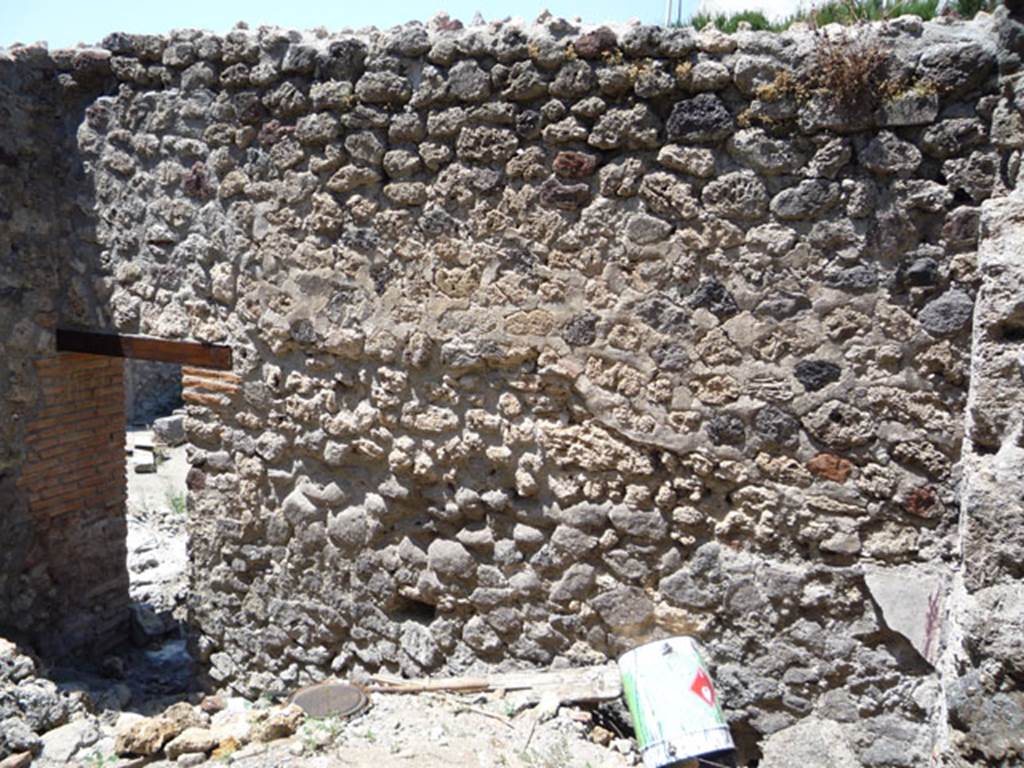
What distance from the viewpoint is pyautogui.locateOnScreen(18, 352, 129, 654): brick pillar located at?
5465 millimetres

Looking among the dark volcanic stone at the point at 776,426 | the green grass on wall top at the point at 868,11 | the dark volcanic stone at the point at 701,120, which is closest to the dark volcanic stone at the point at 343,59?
the dark volcanic stone at the point at 701,120

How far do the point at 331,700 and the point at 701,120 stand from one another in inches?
116

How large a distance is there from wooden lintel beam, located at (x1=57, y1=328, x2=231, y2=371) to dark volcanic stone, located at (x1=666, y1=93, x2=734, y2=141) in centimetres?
254

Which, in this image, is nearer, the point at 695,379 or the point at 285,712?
the point at 695,379

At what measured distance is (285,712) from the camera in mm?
3982

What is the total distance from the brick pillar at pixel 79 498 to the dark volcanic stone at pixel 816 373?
162 inches

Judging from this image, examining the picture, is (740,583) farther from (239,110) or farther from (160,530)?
(160,530)

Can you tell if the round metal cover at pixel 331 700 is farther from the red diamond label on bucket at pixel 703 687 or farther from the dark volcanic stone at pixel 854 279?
the dark volcanic stone at pixel 854 279

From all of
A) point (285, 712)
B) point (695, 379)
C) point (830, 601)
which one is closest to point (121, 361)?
point (285, 712)

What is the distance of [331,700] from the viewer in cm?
428

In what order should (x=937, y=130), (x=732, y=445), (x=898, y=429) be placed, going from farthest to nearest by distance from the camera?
1. (x=732, y=445)
2. (x=898, y=429)
3. (x=937, y=130)

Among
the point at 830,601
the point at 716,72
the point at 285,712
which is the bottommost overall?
the point at 285,712

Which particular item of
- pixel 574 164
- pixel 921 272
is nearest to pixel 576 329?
pixel 574 164

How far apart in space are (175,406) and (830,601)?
39.1ft
